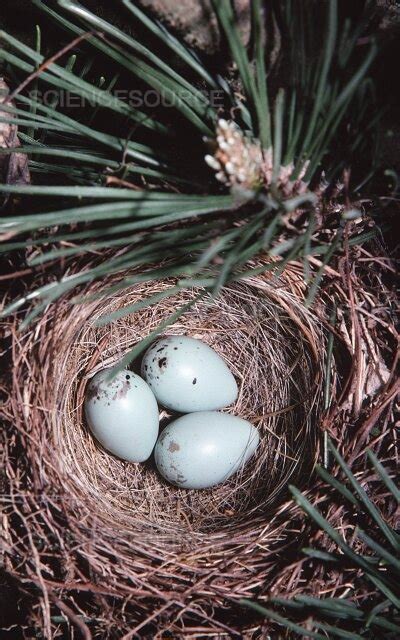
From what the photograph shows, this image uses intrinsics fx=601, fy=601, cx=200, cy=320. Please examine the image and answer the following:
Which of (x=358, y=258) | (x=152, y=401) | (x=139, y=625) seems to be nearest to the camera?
(x=139, y=625)

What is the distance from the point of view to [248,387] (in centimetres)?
116

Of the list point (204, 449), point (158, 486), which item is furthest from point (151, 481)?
point (204, 449)

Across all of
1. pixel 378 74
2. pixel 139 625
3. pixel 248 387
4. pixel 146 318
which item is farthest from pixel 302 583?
pixel 378 74

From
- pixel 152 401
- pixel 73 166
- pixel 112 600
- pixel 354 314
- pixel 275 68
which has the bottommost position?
pixel 112 600

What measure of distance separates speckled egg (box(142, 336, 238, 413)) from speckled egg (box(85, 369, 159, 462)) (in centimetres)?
3

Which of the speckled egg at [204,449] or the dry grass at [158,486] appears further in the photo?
the speckled egg at [204,449]

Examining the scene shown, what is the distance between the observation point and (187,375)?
107 cm

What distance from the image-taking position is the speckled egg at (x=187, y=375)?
3.52 feet

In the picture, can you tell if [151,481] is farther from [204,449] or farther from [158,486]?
[204,449]

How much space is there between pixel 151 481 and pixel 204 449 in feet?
0.51

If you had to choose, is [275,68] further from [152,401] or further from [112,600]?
[112,600]

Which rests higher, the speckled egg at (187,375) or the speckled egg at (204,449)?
the speckled egg at (187,375)

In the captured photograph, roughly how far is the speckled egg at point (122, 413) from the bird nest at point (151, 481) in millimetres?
45

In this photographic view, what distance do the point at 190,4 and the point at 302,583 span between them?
79 cm
